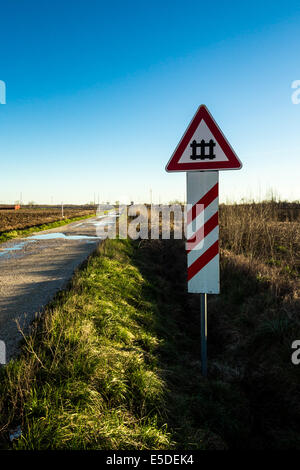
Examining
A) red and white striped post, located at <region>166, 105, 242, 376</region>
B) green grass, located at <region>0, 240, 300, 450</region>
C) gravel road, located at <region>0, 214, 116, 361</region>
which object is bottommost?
green grass, located at <region>0, 240, 300, 450</region>

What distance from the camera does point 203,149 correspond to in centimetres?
330

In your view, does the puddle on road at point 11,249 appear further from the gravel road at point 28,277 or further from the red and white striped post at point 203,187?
the red and white striped post at point 203,187

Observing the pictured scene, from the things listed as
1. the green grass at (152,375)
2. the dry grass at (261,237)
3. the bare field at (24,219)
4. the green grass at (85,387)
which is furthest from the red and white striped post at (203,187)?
the bare field at (24,219)

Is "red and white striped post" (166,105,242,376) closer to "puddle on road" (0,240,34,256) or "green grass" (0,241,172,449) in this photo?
"green grass" (0,241,172,449)

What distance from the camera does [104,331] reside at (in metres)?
3.60

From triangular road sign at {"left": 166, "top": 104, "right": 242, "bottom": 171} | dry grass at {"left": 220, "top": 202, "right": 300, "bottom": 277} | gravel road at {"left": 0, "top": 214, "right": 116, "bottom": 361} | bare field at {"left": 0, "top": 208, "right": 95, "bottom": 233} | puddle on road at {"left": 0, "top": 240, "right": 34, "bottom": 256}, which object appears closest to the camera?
triangular road sign at {"left": 166, "top": 104, "right": 242, "bottom": 171}

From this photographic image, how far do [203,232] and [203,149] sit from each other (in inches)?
36.8

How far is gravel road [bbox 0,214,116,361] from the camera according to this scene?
3949mm

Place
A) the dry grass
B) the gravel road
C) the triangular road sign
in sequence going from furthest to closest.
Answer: the dry grass
the gravel road
the triangular road sign

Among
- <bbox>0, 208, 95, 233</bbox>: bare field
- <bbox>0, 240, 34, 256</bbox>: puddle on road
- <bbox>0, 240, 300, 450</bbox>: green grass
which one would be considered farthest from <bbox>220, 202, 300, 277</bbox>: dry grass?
<bbox>0, 208, 95, 233</bbox>: bare field

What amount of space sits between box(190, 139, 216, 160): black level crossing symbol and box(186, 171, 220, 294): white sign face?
0.58 ft

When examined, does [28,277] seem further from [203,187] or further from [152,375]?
[203,187]
